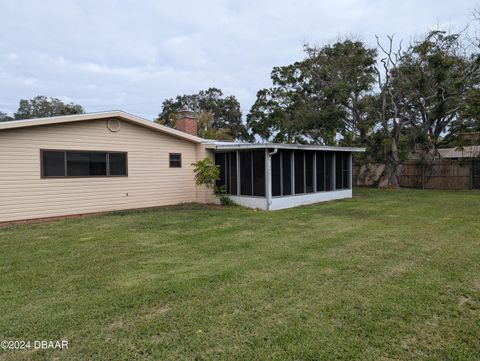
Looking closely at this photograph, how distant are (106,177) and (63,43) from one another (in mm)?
8303

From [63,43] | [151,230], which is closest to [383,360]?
[151,230]

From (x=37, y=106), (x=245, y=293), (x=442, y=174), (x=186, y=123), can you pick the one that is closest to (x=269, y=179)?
(x=186, y=123)

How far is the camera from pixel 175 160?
11.2 meters

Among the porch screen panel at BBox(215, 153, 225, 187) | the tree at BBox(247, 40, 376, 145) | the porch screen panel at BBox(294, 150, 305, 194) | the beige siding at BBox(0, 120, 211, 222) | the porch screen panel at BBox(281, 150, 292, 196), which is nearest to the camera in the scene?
the beige siding at BBox(0, 120, 211, 222)

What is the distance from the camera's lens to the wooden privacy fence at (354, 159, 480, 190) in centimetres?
1630

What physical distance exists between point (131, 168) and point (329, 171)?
715cm

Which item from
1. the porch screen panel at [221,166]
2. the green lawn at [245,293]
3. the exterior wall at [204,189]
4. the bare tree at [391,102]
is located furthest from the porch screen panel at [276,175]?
the bare tree at [391,102]

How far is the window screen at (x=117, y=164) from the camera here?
964 centimetres

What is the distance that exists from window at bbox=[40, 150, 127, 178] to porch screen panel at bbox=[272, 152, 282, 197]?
4540 millimetres

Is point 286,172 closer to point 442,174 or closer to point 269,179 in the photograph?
point 269,179

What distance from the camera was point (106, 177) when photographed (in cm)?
956

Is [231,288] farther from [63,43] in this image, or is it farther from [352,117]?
[352,117]

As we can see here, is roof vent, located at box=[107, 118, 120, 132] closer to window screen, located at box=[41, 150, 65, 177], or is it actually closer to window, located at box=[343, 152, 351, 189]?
window screen, located at box=[41, 150, 65, 177]

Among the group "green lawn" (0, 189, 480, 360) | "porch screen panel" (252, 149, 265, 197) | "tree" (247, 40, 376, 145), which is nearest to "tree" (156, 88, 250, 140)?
"tree" (247, 40, 376, 145)
